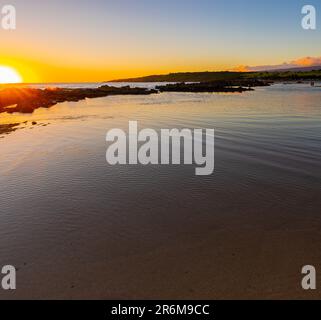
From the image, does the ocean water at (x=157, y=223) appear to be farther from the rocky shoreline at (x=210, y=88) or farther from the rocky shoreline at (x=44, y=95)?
the rocky shoreline at (x=210, y=88)

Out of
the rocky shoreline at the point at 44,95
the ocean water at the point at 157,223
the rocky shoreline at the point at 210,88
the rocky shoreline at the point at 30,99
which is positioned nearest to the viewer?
the ocean water at the point at 157,223

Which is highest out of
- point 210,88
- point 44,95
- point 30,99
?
point 210,88

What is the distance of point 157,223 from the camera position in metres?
7.72

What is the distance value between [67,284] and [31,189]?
550 cm

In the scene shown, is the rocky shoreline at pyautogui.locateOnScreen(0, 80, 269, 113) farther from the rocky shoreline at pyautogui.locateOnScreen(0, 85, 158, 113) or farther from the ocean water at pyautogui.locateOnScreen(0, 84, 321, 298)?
the ocean water at pyautogui.locateOnScreen(0, 84, 321, 298)

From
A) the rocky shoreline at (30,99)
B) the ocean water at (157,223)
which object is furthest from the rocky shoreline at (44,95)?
the ocean water at (157,223)

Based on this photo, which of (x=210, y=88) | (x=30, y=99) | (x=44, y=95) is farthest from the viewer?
(x=210, y=88)

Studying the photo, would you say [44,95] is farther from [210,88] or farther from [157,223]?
[157,223]

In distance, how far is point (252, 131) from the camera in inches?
779

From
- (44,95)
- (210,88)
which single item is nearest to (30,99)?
(44,95)

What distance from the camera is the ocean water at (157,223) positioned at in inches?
221

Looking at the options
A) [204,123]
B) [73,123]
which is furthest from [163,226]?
[73,123]

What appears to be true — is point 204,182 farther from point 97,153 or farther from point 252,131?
point 252,131

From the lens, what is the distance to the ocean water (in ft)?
18.5
